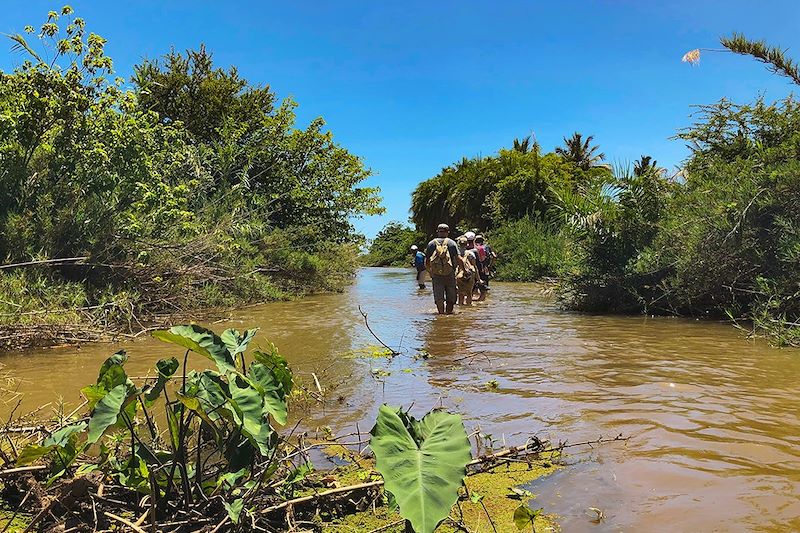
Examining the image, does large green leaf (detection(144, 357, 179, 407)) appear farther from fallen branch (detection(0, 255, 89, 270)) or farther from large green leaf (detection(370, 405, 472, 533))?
fallen branch (detection(0, 255, 89, 270))

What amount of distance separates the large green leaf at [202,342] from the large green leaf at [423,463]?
2.23 feet

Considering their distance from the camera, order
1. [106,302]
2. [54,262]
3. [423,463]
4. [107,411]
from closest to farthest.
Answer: [423,463] → [107,411] → [54,262] → [106,302]

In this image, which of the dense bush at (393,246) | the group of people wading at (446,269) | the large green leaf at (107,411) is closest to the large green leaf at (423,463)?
the large green leaf at (107,411)

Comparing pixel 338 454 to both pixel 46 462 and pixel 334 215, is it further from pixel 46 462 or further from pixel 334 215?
pixel 334 215

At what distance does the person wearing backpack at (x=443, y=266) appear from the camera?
12250 mm

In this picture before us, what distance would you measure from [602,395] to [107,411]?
431 centimetres

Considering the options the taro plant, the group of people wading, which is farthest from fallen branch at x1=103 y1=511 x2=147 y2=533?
the group of people wading

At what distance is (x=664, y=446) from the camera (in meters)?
4.01

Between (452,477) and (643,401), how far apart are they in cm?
354

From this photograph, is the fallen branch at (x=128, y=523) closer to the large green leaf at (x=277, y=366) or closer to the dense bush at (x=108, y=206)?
the large green leaf at (x=277, y=366)

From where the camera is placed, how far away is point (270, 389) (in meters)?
2.65

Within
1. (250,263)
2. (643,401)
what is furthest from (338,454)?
(250,263)

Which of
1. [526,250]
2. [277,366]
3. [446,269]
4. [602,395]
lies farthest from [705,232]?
[526,250]

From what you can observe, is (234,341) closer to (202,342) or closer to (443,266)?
(202,342)
